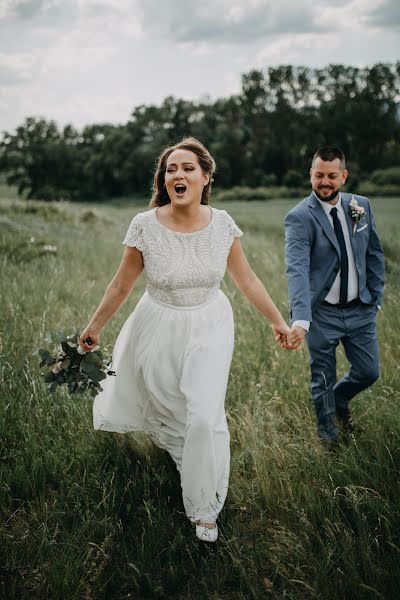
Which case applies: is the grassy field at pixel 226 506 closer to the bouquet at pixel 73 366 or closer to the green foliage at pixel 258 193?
the bouquet at pixel 73 366

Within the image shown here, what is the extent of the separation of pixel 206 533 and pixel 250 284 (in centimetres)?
160

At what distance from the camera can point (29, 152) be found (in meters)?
52.9

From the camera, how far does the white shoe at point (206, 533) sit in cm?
280

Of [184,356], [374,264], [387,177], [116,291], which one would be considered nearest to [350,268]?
[374,264]

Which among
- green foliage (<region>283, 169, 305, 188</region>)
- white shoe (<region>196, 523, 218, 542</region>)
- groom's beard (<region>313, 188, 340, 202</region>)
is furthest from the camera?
green foliage (<region>283, 169, 305, 188</region>)

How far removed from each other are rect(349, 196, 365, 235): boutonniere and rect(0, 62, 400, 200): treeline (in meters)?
23.7

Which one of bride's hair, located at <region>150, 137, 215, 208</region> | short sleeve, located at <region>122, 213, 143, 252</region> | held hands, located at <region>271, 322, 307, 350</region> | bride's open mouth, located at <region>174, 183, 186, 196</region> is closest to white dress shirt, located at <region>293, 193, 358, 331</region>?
held hands, located at <region>271, 322, 307, 350</region>

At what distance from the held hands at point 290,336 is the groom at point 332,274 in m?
0.05

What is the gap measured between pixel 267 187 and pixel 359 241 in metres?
36.1

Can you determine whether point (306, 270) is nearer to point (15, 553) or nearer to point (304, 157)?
point (15, 553)

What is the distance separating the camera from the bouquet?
3.13 m

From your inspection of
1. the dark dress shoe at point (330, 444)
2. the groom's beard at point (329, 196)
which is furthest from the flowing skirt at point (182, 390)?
the groom's beard at point (329, 196)

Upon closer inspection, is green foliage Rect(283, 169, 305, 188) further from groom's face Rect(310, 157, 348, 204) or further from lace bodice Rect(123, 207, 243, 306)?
lace bodice Rect(123, 207, 243, 306)

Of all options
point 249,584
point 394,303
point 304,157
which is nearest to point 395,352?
point 394,303
